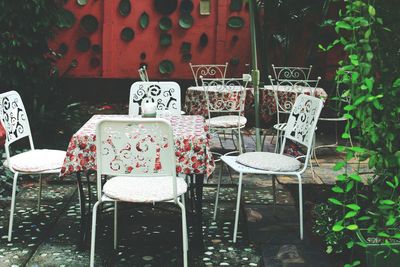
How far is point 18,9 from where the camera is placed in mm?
5543

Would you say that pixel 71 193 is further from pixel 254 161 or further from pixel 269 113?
pixel 269 113

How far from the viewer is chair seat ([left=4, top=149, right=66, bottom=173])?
336 centimetres

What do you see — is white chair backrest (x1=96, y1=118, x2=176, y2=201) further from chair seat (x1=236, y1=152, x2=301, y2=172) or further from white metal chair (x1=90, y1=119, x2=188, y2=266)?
chair seat (x1=236, y1=152, x2=301, y2=172)

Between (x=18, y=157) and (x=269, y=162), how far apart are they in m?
1.63

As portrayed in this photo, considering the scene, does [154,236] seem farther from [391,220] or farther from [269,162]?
[391,220]

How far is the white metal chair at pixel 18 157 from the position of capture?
337 cm

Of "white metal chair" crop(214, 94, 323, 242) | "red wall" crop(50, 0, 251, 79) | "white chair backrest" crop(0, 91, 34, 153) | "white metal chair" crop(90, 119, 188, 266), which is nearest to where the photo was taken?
"white metal chair" crop(90, 119, 188, 266)

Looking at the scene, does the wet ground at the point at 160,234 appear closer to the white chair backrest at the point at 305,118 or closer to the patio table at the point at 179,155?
the patio table at the point at 179,155

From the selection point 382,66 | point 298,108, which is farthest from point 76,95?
point 382,66

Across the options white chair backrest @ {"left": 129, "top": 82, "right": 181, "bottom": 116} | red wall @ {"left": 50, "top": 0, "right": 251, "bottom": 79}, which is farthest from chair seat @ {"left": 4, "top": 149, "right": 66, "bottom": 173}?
red wall @ {"left": 50, "top": 0, "right": 251, "bottom": 79}

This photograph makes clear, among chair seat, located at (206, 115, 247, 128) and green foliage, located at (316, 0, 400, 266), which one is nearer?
green foliage, located at (316, 0, 400, 266)

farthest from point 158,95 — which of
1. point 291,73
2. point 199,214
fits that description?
point 291,73

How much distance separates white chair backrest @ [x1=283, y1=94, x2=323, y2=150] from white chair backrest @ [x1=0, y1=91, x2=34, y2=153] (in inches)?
70.7

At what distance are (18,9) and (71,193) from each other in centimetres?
223
